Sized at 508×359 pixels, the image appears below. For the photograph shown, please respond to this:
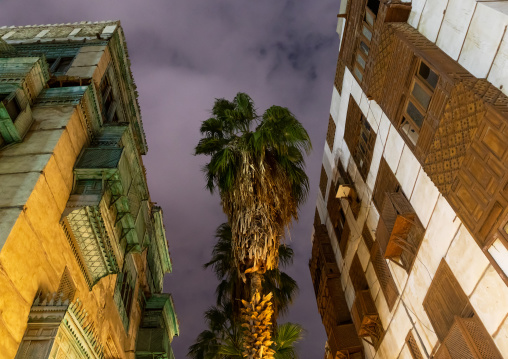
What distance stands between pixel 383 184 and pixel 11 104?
9.75 m

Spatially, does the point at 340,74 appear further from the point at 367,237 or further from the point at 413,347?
the point at 413,347

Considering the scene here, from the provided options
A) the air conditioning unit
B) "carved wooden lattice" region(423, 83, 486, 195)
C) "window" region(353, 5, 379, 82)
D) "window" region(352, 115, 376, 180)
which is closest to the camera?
"carved wooden lattice" region(423, 83, 486, 195)

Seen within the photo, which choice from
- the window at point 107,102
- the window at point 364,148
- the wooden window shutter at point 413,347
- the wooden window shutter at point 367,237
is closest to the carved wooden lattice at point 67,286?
the window at point 107,102

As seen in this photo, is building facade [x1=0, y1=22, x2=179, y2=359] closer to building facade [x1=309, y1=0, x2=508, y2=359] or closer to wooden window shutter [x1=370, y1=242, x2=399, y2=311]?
building facade [x1=309, y1=0, x2=508, y2=359]

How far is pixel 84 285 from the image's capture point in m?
8.60

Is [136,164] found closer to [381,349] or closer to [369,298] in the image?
[369,298]

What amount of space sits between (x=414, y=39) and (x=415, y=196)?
157 inches

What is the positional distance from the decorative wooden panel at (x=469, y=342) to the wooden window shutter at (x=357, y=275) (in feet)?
17.1

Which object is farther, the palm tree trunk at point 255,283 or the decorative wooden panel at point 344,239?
the decorative wooden panel at point 344,239

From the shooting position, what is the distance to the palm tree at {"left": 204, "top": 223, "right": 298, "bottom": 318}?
36.7 feet

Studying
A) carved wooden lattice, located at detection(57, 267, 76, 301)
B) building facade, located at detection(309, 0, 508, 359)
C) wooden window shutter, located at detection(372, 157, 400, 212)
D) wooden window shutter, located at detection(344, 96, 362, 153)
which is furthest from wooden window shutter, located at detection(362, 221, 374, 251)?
carved wooden lattice, located at detection(57, 267, 76, 301)

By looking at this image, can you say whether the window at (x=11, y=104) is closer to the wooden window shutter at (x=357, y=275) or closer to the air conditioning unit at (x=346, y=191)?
the air conditioning unit at (x=346, y=191)

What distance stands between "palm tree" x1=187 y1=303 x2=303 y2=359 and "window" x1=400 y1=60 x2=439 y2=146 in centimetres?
588

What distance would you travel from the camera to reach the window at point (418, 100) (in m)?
8.86
